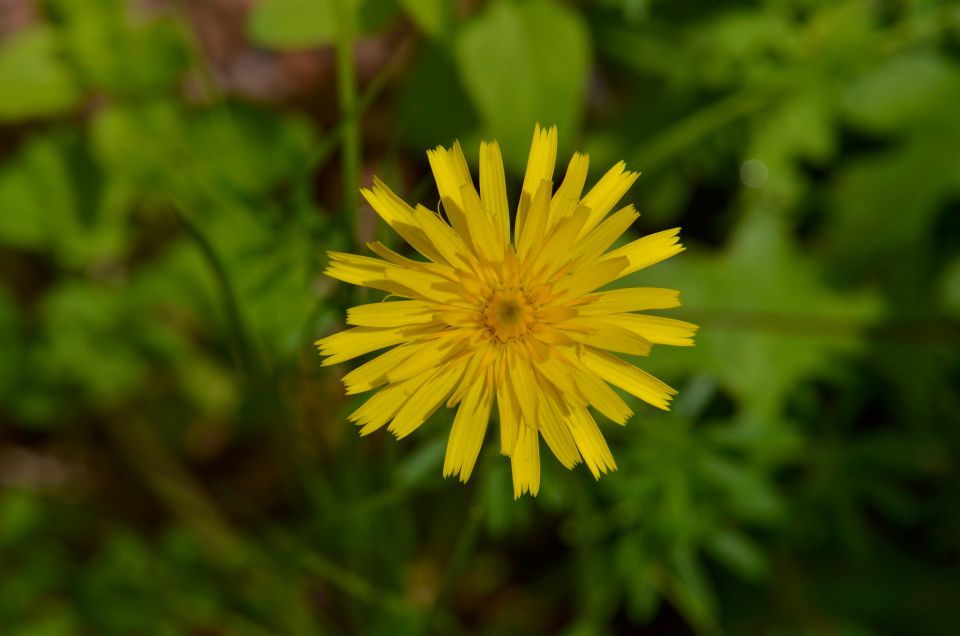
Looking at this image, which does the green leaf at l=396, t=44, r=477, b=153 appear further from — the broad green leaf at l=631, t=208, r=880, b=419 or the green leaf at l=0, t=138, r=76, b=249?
the green leaf at l=0, t=138, r=76, b=249

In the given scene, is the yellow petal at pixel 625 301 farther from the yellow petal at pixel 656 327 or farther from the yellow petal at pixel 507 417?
the yellow petal at pixel 507 417

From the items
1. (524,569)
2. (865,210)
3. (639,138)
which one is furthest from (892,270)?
(524,569)

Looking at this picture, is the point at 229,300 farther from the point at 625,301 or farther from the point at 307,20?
the point at 307,20

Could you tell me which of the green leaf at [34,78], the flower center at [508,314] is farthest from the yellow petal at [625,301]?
the green leaf at [34,78]

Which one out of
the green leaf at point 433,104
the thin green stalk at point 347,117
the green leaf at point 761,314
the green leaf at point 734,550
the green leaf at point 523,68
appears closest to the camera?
the thin green stalk at point 347,117

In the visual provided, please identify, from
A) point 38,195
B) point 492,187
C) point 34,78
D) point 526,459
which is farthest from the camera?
point 38,195

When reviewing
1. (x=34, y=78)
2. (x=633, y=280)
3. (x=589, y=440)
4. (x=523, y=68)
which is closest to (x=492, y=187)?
(x=589, y=440)

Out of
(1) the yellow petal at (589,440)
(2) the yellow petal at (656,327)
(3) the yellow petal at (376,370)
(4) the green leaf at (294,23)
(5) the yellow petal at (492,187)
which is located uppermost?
(4) the green leaf at (294,23)
